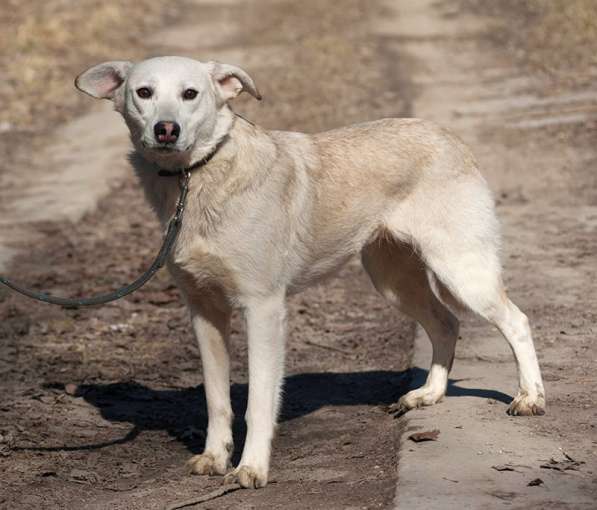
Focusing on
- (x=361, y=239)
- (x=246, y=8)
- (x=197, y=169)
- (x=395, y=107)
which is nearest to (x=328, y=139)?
(x=361, y=239)

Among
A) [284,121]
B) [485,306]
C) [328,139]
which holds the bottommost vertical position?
[284,121]

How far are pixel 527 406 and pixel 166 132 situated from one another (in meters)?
2.16

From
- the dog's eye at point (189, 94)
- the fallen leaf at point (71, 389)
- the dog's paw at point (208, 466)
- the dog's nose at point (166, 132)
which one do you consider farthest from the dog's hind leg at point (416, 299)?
the fallen leaf at point (71, 389)

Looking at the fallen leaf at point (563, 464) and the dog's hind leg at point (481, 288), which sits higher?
the dog's hind leg at point (481, 288)

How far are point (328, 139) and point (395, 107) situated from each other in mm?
9426

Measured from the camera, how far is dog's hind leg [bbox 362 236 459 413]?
6.50 m

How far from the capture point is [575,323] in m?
7.72

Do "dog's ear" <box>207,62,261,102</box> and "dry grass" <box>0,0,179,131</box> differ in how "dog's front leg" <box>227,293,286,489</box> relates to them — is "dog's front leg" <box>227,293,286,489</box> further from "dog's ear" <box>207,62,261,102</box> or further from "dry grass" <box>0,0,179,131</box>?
"dry grass" <box>0,0,179,131</box>

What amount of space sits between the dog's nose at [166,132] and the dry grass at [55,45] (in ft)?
37.0

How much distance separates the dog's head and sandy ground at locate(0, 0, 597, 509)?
1.50 m

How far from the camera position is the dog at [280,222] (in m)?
5.59

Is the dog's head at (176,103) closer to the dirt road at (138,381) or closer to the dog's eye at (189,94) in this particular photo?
the dog's eye at (189,94)

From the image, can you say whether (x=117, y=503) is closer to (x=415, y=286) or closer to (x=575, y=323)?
(x=415, y=286)

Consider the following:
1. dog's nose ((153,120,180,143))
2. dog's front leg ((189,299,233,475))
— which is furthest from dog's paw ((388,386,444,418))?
dog's nose ((153,120,180,143))
